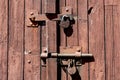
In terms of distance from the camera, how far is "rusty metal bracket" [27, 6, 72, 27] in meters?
2.77

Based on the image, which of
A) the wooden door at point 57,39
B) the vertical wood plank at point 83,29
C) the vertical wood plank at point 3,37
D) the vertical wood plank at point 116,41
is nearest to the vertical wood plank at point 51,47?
the wooden door at point 57,39

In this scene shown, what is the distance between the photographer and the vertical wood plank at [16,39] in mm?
2783

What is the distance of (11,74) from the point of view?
2789 millimetres

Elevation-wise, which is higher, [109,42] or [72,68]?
[109,42]

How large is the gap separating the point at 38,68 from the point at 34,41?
7.1 inches

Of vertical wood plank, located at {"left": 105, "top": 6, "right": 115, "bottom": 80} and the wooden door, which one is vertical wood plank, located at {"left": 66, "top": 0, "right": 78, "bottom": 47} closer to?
the wooden door

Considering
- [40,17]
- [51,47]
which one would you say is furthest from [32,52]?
[40,17]

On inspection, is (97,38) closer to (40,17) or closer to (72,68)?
(72,68)

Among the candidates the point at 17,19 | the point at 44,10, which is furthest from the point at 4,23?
the point at 44,10

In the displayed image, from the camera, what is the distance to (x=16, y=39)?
9.18 feet

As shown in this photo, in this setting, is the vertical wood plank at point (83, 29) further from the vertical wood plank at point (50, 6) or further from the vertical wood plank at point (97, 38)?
the vertical wood plank at point (50, 6)

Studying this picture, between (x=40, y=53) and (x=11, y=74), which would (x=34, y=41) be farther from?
(x=11, y=74)

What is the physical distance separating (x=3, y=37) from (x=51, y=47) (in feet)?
1.09

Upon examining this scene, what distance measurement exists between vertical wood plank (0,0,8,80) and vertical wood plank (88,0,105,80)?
1.83 feet
